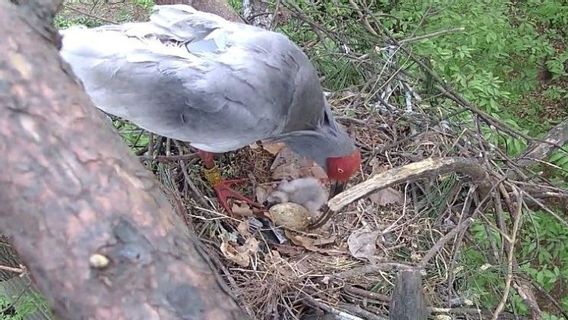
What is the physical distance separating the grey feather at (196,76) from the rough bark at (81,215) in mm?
1740

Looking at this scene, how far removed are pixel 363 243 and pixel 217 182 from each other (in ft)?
2.34

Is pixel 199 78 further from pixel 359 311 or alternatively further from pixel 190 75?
pixel 359 311

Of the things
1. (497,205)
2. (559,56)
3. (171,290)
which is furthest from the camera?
(559,56)

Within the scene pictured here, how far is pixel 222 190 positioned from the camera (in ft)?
10.4

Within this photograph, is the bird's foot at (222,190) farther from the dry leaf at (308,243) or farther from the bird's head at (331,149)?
the bird's head at (331,149)

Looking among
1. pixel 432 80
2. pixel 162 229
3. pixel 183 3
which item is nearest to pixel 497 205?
pixel 432 80

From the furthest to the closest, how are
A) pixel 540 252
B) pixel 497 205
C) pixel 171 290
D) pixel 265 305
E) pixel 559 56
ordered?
pixel 559 56, pixel 540 252, pixel 497 205, pixel 265 305, pixel 171 290

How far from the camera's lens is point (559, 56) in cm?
Answer: 473

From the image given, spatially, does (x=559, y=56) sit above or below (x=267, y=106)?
below

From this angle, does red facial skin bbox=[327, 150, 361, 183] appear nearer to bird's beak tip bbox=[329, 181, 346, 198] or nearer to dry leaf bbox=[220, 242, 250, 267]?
bird's beak tip bbox=[329, 181, 346, 198]

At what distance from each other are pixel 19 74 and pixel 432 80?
270cm

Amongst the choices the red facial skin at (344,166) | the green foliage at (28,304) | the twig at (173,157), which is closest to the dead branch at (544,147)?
the red facial skin at (344,166)

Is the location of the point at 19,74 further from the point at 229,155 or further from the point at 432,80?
the point at 432,80

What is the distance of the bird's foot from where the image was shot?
10.3 ft
